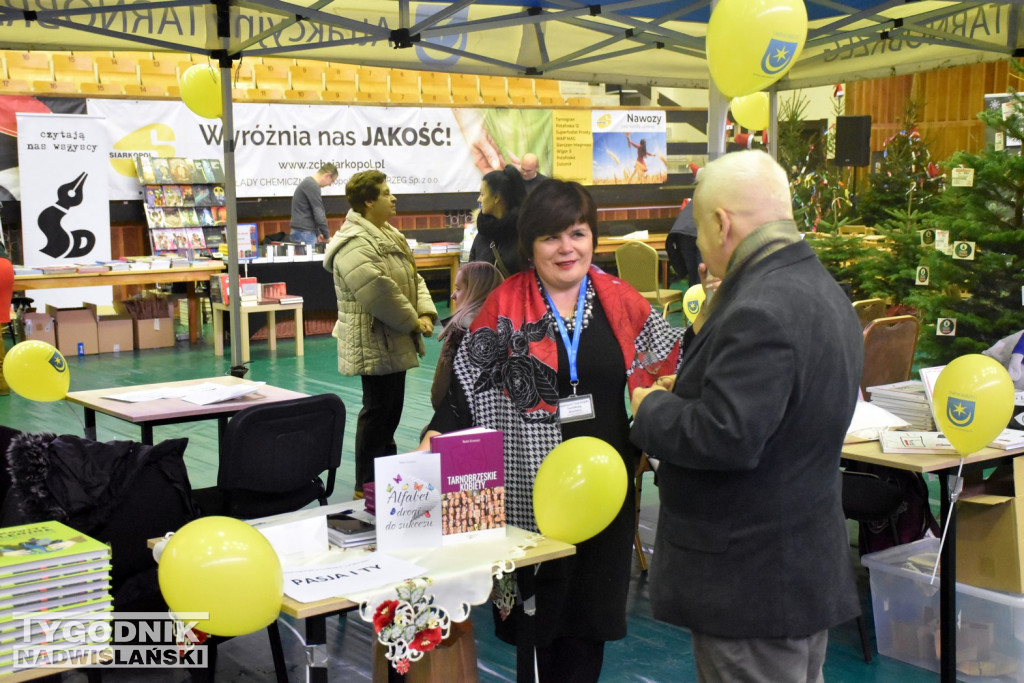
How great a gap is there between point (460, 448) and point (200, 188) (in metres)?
10.1

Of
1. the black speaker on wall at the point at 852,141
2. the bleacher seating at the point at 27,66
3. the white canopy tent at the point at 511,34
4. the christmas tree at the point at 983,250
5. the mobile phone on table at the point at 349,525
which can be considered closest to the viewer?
the mobile phone on table at the point at 349,525

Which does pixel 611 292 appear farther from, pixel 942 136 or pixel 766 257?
pixel 942 136

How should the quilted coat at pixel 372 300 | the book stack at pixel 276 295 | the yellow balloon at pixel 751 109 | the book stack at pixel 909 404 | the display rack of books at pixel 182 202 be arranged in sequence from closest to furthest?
the book stack at pixel 909 404
the quilted coat at pixel 372 300
the yellow balloon at pixel 751 109
the book stack at pixel 276 295
the display rack of books at pixel 182 202

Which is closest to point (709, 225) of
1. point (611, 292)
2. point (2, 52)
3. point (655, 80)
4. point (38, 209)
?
point (611, 292)

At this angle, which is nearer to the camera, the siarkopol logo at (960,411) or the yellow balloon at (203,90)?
the siarkopol logo at (960,411)

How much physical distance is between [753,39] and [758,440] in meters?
2.34

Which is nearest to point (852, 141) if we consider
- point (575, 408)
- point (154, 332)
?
point (154, 332)

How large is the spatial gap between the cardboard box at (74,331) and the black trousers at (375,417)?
579cm

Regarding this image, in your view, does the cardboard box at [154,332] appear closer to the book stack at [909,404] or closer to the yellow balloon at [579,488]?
the book stack at [909,404]

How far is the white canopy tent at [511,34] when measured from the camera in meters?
6.09

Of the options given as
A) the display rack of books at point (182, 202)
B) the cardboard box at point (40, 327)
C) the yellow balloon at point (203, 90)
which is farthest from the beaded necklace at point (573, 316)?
the display rack of books at point (182, 202)

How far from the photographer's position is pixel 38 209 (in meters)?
10.8

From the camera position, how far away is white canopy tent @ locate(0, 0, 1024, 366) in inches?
240

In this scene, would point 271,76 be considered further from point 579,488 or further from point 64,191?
point 579,488
